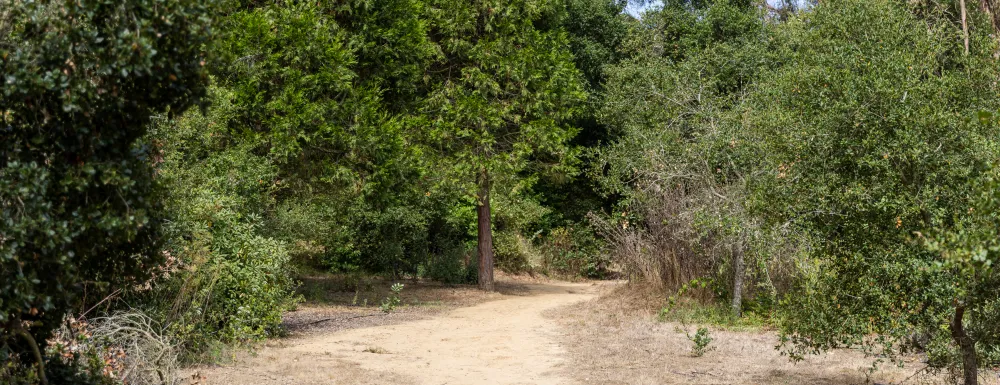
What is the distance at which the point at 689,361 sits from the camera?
388 inches

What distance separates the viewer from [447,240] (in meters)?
23.1

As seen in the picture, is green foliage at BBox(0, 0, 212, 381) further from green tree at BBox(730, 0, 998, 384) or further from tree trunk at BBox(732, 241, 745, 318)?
tree trunk at BBox(732, 241, 745, 318)

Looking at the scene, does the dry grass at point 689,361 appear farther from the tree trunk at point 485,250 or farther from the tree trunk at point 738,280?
the tree trunk at point 485,250

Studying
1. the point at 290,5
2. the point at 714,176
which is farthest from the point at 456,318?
the point at 290,5

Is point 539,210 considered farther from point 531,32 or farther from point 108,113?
point 108,113

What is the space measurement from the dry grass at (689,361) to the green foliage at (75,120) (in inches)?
217

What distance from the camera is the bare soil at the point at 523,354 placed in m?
8.79

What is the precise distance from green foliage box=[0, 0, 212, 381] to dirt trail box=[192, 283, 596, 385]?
247 centimetres

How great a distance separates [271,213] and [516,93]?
6369 mm

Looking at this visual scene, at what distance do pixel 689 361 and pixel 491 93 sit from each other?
393 inches

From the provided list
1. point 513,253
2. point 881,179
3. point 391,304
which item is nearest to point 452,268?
point 513,253

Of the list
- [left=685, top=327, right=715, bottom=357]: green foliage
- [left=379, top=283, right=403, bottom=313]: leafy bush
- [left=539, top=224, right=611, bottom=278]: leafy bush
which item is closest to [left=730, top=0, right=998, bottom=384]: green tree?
[left=685, top=327, right=715, bottom=357]: green foliage

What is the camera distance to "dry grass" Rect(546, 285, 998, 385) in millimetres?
8750

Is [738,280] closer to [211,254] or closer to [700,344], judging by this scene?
[700,344]
